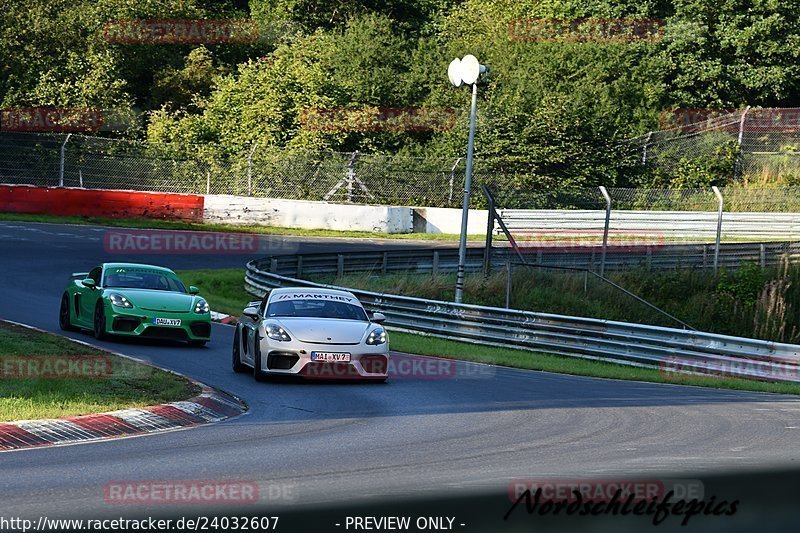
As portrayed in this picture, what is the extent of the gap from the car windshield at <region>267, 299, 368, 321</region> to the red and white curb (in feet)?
9.76

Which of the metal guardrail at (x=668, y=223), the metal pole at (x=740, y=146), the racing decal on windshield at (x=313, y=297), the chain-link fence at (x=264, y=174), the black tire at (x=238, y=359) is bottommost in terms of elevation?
the black tire at (x=238, y=359)

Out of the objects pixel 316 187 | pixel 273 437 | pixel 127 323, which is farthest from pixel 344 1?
pixel 273 437

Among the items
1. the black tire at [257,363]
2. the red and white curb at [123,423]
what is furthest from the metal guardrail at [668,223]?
the red and white curb at [123,423]

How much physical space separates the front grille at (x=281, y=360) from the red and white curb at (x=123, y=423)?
1.88 metres

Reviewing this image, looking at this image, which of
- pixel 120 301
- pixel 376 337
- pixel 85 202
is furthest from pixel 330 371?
pixel 85 202

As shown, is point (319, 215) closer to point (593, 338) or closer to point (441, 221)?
point (441, 221)

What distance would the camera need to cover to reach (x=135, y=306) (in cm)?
1789

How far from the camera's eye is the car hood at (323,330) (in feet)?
49.1

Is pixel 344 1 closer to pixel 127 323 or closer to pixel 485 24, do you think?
pixel 485 24

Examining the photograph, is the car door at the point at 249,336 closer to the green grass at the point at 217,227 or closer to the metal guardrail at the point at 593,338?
the metal guardrail at the point at 593,338

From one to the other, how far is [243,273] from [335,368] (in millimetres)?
16021

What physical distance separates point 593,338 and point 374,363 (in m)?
6.86

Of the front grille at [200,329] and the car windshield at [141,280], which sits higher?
the car windshield at [141,280]

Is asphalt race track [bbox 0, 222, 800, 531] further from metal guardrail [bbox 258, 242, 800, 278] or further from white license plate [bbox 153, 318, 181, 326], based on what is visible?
metal guardrail [bbox 258, 242, 800, 278]
